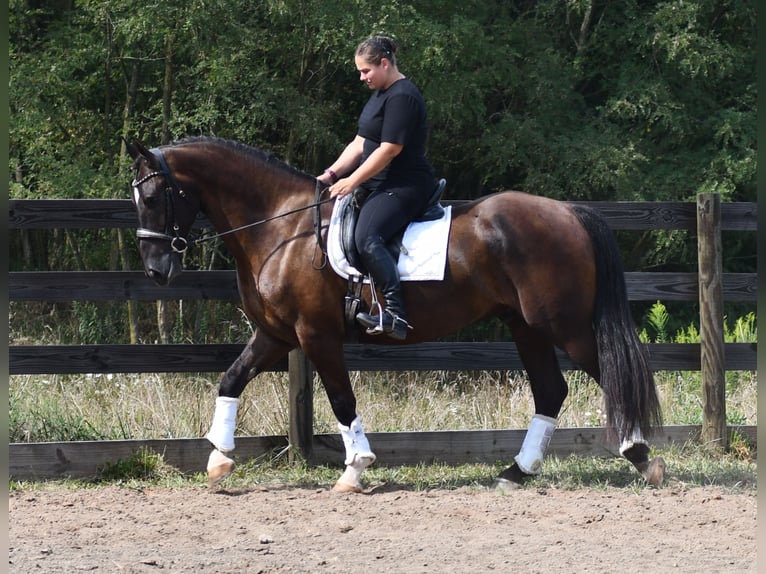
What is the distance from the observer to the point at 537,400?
6.40m

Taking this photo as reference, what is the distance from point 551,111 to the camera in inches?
523

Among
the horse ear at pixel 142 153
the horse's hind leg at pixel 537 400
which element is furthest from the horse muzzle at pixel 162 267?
the horse's hind leg at pixel 537 400

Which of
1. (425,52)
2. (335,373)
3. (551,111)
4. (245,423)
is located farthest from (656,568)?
(551,111)

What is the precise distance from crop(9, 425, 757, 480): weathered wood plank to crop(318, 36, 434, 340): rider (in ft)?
4.26

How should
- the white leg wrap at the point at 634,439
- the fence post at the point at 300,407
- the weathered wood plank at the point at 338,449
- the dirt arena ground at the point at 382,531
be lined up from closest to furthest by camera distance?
the dirt arena ground at the point at 382,531 → the white leg wrap at the point at 634,439 → the weathered wood plank at the point at 338,449 → the fence post at the point at 300,407

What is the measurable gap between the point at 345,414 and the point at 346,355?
0.83m

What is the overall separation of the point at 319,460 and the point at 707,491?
2.59 meters

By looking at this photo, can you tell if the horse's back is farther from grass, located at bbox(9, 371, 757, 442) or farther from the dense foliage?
the dense foliage

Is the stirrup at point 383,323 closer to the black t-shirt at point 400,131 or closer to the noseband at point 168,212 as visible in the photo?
the black t-shirt at point 400,131

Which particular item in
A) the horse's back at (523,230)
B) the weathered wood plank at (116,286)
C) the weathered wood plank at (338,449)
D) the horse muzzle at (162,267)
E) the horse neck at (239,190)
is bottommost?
the weathered wood plank at (338,449)

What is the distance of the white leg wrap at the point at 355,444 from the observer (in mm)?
6113

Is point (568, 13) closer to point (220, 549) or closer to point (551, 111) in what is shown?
point (551, 111)

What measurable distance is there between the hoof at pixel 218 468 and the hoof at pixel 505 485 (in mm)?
1686

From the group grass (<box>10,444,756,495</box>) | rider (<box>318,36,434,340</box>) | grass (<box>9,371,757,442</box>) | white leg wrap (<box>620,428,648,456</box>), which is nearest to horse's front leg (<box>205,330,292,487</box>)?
grass (<box>10,444,756,495</box>)
